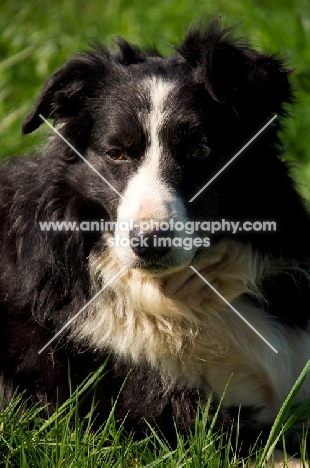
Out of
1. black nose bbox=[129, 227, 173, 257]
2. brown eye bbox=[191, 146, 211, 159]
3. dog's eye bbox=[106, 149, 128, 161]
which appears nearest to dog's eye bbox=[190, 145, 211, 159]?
brown eye bbox=[191, 146, 211, 159]

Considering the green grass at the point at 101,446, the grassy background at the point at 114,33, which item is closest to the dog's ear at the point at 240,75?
the green grass at the point at 101,446

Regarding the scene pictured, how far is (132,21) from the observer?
7125mm

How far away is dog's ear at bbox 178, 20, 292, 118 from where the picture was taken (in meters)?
3.32

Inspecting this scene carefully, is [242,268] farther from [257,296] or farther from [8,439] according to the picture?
[8,439]

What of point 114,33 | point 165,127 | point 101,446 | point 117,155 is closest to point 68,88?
point 117,155

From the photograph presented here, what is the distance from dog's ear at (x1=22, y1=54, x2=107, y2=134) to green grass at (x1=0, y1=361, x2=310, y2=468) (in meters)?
1.17

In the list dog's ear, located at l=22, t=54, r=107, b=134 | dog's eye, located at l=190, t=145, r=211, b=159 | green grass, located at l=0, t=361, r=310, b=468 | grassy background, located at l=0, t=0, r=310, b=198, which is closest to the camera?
green grass, located at l=0, t=361, r=310, b=468

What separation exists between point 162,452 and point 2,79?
4.39 metres

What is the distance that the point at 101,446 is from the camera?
9.90 ft

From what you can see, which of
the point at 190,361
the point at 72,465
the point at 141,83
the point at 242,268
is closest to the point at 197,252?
the point at 242,268

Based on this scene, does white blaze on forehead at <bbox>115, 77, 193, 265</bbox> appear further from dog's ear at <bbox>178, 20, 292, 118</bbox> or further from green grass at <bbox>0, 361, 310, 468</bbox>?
green grass at <bbox>0, 361, 310, 468</bbox>

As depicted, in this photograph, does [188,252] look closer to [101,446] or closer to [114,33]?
[101,446]

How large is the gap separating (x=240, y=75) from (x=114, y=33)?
3.78 m

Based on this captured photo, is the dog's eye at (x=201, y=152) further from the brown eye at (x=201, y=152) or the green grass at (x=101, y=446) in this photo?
the green grass at (x=101, y=446)
